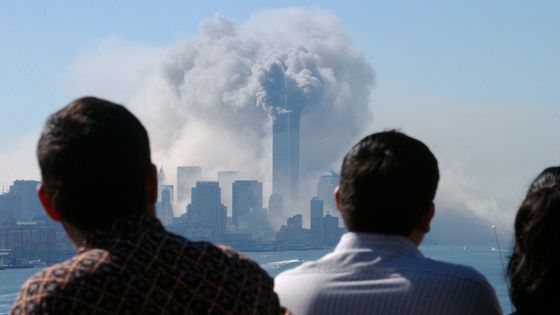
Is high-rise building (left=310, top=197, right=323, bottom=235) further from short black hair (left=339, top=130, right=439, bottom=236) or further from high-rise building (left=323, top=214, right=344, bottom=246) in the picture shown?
short black hair (left=339, top=130, right=439, bottom=236)

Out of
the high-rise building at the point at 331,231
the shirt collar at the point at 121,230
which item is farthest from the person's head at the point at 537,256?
the high-rise building at the point at 331,231

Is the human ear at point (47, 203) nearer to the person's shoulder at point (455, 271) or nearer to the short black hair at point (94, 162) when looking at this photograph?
the short black hair at point (94, 162)

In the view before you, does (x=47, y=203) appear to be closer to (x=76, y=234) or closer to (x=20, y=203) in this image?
(x=76, y=234)

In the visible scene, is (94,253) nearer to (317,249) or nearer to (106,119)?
(106,119)

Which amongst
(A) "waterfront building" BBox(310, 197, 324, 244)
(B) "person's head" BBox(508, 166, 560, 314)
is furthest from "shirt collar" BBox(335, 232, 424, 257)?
(A) "waterfront building" BBox(310, 197, 324, 244)

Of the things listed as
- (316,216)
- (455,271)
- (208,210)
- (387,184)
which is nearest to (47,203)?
(387,184)
